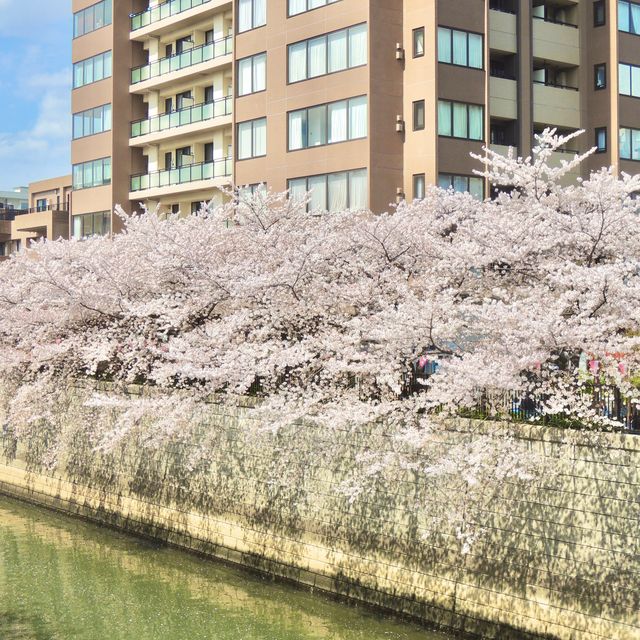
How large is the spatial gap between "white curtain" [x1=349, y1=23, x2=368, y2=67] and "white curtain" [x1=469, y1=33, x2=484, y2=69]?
11.3 ft

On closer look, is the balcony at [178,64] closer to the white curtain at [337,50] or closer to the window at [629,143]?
the white curtain at [337,50]

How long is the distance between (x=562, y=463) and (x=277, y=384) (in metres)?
6.70

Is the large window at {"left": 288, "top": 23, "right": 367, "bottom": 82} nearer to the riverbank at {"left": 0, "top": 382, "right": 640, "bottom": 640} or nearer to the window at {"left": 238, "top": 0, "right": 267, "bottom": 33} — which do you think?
the window at {"left": 238, "top": 0, "right": 267, "bottom": 33}

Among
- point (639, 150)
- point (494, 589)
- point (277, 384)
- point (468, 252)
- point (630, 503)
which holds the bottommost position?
point (494, 589)

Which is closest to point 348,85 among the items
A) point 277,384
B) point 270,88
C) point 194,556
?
point 270,88

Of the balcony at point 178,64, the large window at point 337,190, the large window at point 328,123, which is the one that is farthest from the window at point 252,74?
the large window at point 337,190

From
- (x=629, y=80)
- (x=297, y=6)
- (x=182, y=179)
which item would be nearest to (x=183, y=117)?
(x=182, y=179)

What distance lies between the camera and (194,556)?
19.9 m

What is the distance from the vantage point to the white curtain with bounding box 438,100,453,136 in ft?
94.1

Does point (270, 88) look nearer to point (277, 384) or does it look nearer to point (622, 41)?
point (622, 41)

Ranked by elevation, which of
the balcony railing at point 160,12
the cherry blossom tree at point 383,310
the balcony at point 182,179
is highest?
the balcony railing at point 160,12

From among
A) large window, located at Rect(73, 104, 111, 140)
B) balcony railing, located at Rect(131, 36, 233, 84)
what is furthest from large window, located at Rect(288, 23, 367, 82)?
large window, located at Rect(73, 104, 111, 140)

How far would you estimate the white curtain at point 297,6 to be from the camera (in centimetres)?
3069

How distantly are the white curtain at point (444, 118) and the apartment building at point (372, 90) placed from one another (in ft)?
0.17
